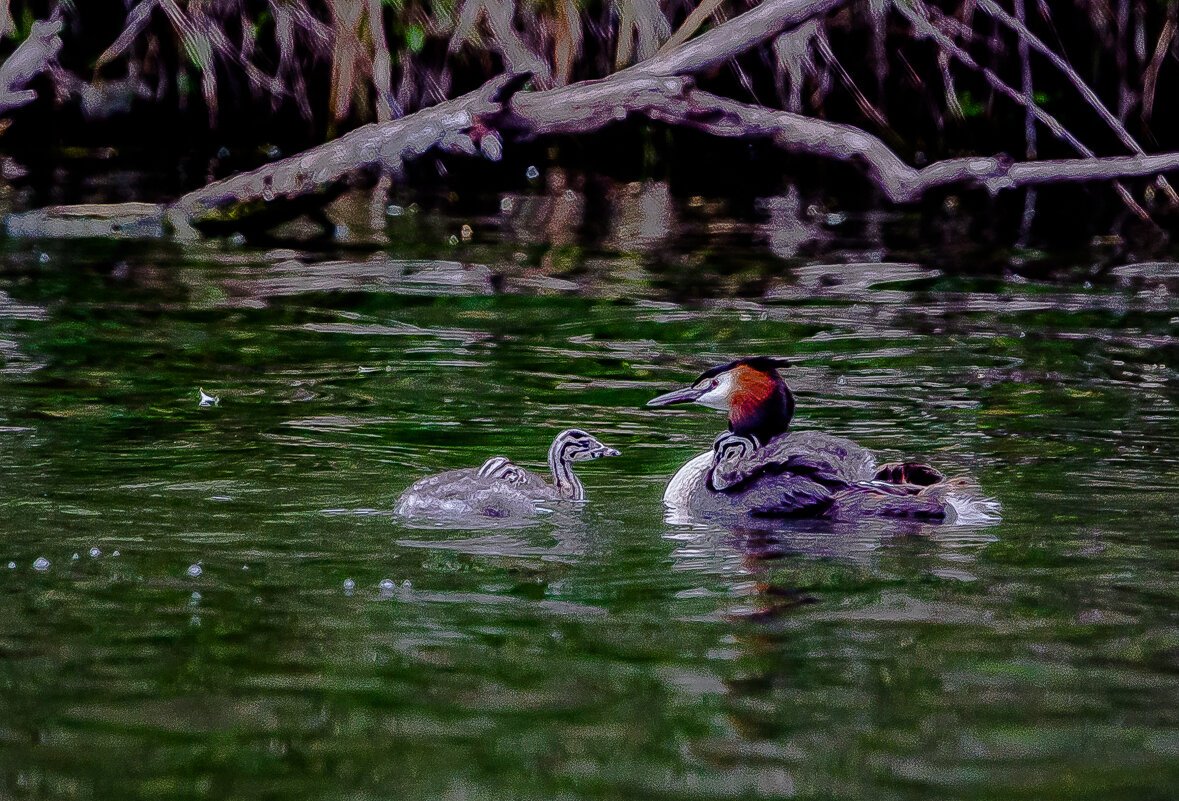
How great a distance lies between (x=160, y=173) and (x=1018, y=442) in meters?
13.1

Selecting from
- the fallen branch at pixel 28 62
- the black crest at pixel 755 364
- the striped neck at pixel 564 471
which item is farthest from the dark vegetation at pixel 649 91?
the striped neck at pixel 564 471

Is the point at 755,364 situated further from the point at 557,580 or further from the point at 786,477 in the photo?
the point at 557,580

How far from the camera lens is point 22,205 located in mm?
16875

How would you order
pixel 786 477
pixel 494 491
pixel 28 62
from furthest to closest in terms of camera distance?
pixel 28 62 < pixel 786 477 < pixel 494 491

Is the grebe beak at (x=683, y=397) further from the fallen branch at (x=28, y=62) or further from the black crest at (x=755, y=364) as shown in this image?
the fallen branch at (x=28, y=62)

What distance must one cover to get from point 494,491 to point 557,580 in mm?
1034

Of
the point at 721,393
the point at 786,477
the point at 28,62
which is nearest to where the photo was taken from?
the point at 786,477

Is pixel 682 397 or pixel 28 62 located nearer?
pixel 682 397

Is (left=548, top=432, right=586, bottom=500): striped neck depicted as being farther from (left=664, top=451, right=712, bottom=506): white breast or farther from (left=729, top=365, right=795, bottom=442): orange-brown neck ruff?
(left=729, top=365, right=795, bottom=442): orange-brown neck ruff

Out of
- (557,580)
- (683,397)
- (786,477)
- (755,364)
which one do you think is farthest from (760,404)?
(557,580)

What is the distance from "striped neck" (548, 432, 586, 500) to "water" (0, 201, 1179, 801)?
14 centimetres

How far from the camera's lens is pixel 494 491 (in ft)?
23.0

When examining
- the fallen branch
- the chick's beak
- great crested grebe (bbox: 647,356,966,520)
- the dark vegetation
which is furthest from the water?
the fallen branch

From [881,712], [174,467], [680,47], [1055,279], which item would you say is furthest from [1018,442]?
[1055,279]
